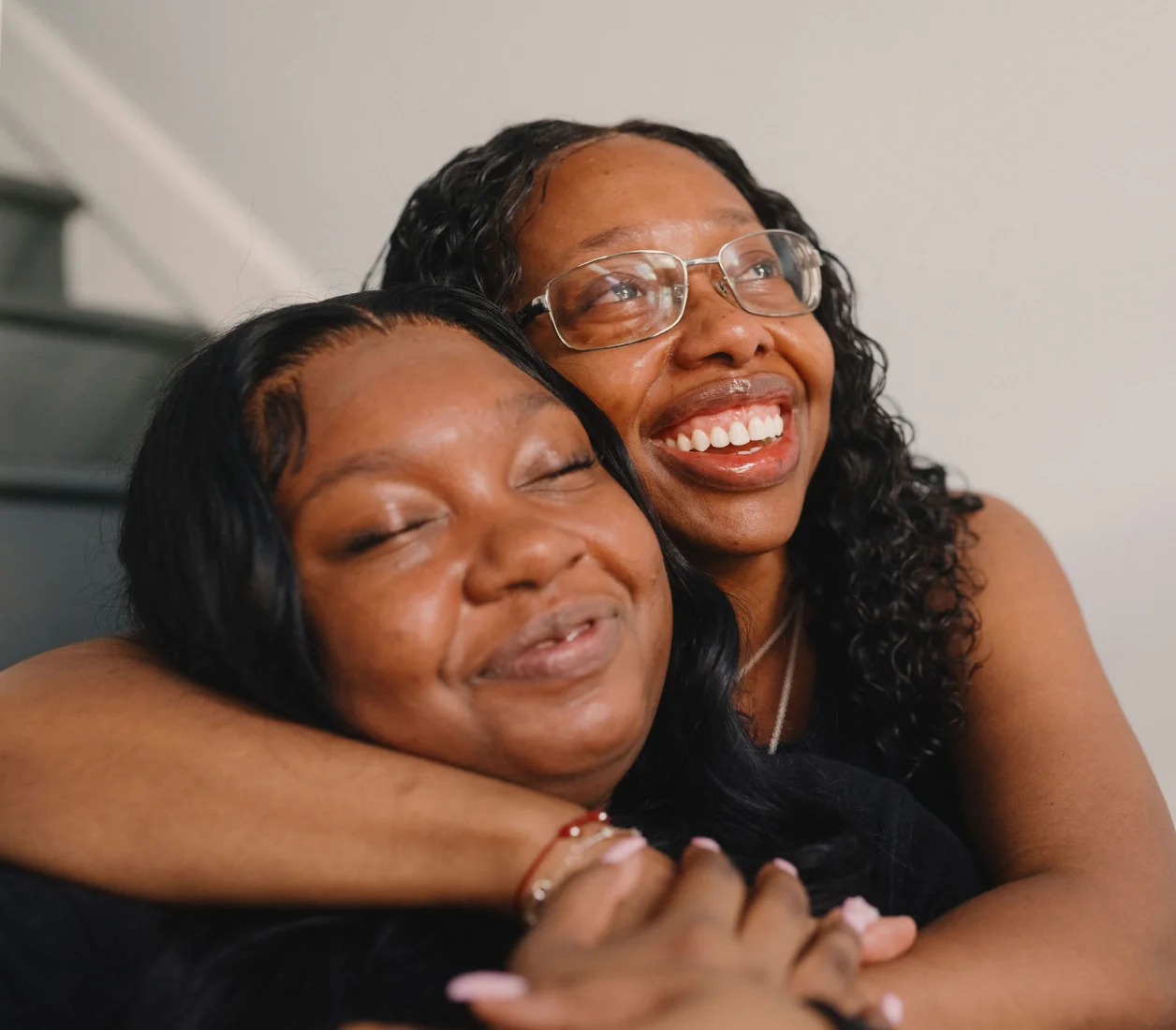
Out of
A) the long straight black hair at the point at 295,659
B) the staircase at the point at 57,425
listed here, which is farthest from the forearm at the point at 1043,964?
the staircase at the point at 57,425

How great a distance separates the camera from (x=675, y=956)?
81cm

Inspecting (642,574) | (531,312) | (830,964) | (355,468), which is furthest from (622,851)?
(531,312)

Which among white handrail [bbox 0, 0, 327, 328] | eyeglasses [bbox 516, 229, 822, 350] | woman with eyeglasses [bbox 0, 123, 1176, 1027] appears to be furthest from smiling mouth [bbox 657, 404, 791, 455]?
white handrail [bbox 0, 0, 327, 328]

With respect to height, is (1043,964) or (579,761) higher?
(579,761)

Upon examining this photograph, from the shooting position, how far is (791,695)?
1.77 metres

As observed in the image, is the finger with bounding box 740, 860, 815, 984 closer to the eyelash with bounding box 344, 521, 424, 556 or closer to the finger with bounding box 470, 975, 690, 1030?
the finger with bounding box 470, 975, 690, 1030

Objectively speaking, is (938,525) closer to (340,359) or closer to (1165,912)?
(1165,912)

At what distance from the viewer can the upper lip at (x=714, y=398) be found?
1.52 metres

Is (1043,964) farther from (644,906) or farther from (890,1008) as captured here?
(644,906)

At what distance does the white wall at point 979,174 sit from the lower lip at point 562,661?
52.7 inches

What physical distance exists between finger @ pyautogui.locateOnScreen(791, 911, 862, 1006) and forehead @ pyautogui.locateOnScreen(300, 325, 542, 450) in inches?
21.2

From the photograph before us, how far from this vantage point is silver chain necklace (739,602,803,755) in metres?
1.72

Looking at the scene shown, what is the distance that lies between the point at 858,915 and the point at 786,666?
0.81m

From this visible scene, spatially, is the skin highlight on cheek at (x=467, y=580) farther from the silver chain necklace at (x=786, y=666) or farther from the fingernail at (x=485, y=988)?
the silver chain necklace at (x=786, y=666)
